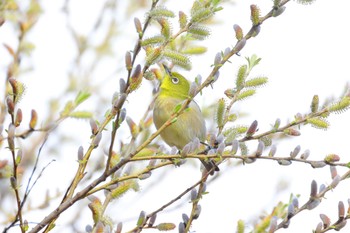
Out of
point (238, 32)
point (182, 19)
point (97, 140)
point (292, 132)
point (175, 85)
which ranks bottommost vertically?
point (292, 132)

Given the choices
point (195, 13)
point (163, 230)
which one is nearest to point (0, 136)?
point (163, 230)

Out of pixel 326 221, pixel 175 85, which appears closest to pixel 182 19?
pixel 326 221

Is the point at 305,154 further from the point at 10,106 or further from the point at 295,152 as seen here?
the point at 10,106

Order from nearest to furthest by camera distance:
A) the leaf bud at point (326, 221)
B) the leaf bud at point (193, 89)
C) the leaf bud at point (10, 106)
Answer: the leaf bud at point (10, 106), the leaf bud at point (193, 89), the leaf bud at point (326, 221)

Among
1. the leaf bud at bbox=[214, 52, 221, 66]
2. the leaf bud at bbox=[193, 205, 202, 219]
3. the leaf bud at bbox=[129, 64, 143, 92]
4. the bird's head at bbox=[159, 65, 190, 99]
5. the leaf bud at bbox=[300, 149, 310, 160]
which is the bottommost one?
the leaf bud at bbox=[193, 205, 202, 219]

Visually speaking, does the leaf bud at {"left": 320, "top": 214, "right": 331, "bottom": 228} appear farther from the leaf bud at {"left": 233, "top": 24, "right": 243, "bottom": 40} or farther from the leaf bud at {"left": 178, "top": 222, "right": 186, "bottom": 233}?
the leaf bud at {"left": 233, "top": 24, "right": 243, "bottom": 40}

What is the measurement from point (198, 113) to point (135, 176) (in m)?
2.32

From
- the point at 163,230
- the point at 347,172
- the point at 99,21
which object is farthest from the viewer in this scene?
the point at 99,21

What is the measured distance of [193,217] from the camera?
8.06 feet

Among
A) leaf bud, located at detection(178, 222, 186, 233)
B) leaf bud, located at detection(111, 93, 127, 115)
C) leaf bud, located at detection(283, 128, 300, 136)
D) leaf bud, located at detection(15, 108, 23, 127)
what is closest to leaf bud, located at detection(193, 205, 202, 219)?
leaf bud, located at detection(178, 222, 186, 233)

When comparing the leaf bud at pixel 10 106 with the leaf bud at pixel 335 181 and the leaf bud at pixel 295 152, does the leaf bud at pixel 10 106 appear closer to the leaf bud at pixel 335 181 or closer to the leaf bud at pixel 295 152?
the leaf bud at pixel 295 152

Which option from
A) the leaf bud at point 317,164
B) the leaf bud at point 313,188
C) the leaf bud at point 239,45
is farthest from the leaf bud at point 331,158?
the leaf bud at point 239,45

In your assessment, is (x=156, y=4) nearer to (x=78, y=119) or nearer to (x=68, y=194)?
(x=78, y=119)

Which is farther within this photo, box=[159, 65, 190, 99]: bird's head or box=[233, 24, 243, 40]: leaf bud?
box=[159, 65, 190, 99]: bird's head
